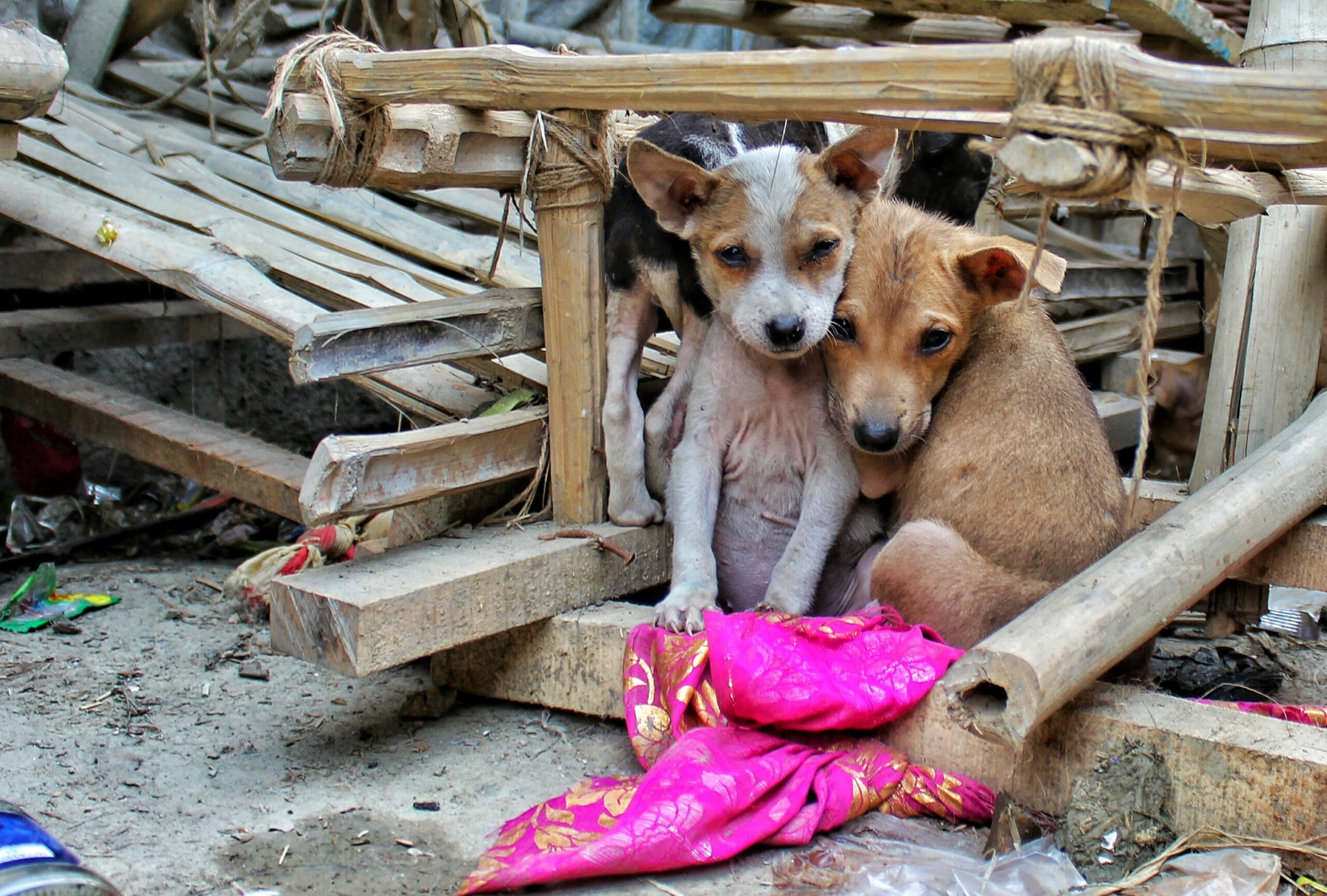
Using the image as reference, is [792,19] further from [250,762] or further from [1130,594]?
[250,762]

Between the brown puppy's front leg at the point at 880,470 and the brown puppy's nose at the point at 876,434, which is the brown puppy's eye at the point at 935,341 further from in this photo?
the brown puppy's front leg at the point at 880,470

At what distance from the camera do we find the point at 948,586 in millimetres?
3590

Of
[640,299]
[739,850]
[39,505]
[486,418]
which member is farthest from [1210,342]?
[39,505]

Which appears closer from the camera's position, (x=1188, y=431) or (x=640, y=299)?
(x=640, y=299)

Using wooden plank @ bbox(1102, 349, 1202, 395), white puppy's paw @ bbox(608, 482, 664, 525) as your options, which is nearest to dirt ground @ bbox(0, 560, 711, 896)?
white puppy's paw @ bbox(608, 482, 664, 525)

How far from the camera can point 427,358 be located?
3.92 metres

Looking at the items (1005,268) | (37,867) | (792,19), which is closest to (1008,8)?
(792,19)

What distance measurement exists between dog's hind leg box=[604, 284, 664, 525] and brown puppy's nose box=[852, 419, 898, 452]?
0.76 metres

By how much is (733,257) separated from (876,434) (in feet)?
2.28

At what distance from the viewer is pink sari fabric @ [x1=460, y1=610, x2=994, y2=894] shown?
9.91 feet

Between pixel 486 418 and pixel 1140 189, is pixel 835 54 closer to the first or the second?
pixel 1140 189

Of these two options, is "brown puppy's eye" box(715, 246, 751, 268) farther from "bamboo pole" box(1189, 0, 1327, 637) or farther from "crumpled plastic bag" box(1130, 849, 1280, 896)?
"crumpled plastic bag" box(1130, 849, 1280, 896)

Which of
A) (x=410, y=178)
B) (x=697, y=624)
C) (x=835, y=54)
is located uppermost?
(x=835, y=54)

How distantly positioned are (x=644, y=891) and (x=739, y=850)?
0.26m
